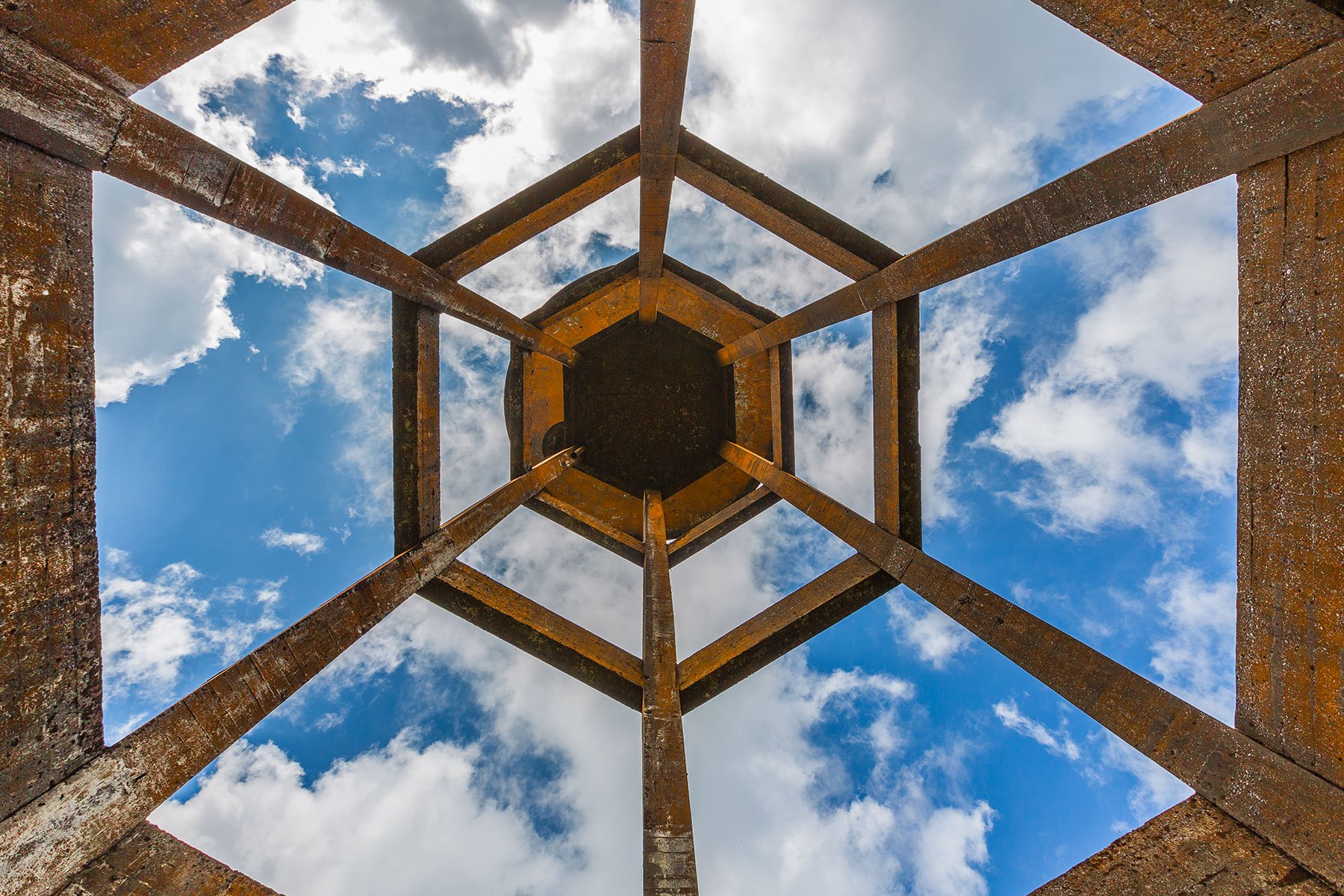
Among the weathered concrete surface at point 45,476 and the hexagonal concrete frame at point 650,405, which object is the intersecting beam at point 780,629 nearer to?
the hexagonal concrete frame at point 650,405

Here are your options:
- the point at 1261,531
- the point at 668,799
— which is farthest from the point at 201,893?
the point at 1261,531

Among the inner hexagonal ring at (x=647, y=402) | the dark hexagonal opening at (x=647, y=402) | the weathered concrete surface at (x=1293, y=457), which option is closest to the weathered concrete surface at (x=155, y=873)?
the weathered concrete surface at (x=1293, y=457)

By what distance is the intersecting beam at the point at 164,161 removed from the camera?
358 centimetres

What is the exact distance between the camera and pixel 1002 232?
620 centimetres

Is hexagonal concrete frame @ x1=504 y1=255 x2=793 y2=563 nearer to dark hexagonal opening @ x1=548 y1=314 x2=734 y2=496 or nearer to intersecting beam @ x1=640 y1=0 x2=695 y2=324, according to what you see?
dark hexagonal opening @ x1=548 y1=314 x2=734 y2=496

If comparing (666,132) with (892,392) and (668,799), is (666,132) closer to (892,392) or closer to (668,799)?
(892,392)

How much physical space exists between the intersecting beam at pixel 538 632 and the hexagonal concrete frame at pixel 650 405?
366 cm

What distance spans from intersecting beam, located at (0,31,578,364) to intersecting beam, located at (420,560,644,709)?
4.28 metres

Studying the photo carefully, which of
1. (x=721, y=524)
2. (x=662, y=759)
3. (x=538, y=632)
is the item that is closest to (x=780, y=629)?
(x=662, y=759)

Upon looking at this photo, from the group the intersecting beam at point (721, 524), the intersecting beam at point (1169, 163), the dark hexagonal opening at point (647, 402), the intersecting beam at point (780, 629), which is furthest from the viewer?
the dark hexagonal opening at point (647, 402)

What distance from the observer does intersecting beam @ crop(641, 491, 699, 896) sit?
5.51 meters

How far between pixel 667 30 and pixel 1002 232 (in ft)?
12.6

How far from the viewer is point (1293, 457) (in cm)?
398

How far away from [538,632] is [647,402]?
19.5 feet
